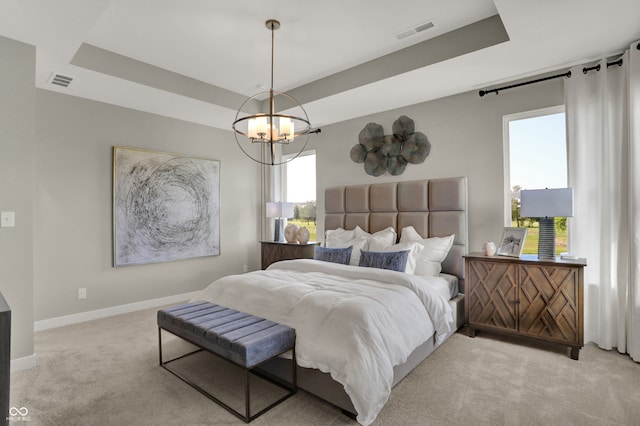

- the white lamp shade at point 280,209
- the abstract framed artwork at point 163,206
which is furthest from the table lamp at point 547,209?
the abstract framed artwork at point 163,206

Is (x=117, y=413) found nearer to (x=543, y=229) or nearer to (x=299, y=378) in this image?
(x=299, y=378)

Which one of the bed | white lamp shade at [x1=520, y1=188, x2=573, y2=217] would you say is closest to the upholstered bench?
the bed

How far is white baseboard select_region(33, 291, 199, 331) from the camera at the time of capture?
3.82 m

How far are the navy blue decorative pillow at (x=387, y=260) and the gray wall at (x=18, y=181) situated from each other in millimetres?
3066

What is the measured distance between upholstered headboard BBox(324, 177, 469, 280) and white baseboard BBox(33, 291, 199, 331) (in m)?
2.46

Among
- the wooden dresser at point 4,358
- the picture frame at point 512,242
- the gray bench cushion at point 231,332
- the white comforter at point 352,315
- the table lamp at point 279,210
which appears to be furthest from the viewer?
the table lamp at point 279,210

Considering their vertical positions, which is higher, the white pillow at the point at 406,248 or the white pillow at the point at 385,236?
the white pillow at the point at 385,236

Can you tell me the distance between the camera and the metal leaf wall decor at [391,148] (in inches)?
173

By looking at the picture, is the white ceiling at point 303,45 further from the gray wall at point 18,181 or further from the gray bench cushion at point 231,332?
the gray bench cushion at point 231,332

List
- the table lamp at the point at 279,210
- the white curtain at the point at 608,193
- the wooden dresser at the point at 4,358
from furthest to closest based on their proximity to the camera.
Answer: the table lamp at the point at 279,210 < the white curtain at the point at 608,193 < the wooden dresser at the point at 4,358

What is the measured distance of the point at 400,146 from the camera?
14.9ft

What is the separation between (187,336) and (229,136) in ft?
12.4

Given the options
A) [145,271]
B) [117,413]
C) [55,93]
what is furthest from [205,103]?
[117,413]

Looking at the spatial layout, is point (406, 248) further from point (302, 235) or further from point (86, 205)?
point (86, 205)
